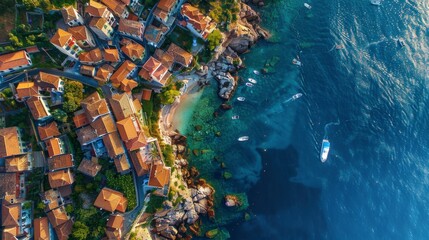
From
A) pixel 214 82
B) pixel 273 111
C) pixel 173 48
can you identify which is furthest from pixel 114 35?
pixel 273 111

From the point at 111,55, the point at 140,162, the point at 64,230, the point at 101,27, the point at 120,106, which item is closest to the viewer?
the point at 64,230

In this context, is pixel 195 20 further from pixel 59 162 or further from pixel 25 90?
pixel 59 162

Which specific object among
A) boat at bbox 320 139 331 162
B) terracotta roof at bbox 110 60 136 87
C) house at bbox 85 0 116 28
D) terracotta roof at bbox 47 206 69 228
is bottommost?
terracotta roof at bbox 47 206 69 228

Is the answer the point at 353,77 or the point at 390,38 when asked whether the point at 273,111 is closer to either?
the point at 353,77

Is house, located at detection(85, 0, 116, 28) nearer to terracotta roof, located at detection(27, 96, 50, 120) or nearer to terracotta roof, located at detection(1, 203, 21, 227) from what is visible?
terracotta roof, located at detection(27, 96, 50, 120)

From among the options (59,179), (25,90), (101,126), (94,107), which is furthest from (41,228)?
(25,90)

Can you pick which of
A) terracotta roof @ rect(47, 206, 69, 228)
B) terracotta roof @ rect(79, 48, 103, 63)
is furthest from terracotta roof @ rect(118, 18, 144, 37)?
terracotta roof @ rect(47, 206, 69, 228)

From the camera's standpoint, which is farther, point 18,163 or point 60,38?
point 60,38
